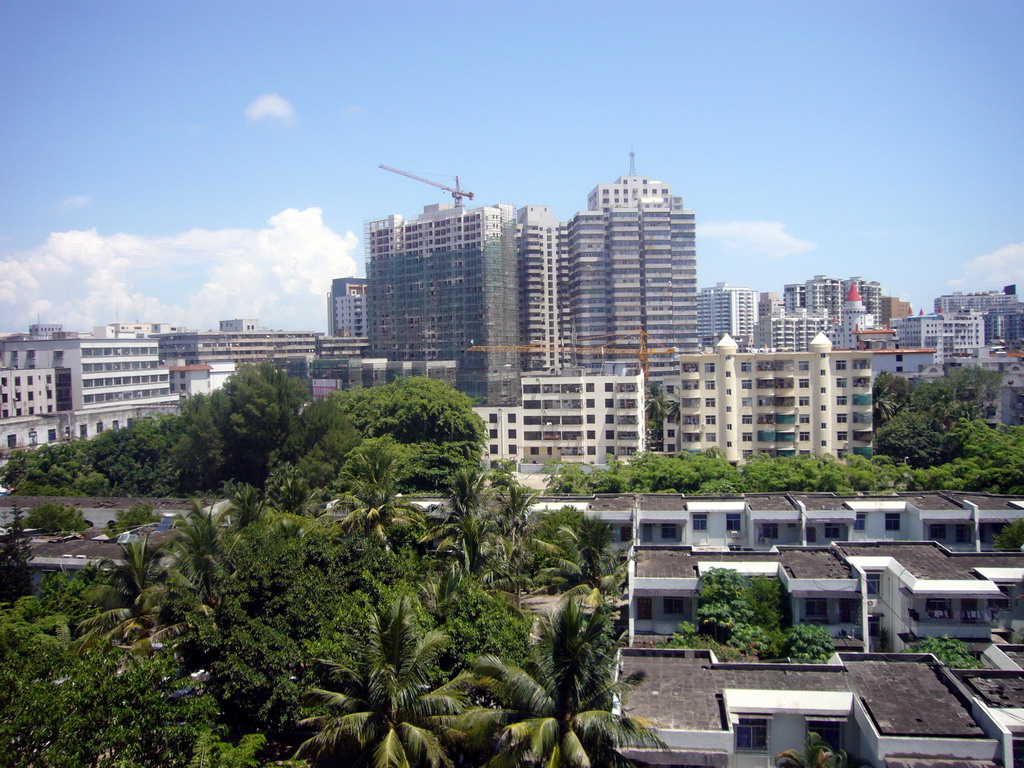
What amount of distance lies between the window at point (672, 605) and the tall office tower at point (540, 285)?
73.7m

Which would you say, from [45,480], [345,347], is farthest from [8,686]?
[345,347]

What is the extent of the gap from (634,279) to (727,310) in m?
82.9

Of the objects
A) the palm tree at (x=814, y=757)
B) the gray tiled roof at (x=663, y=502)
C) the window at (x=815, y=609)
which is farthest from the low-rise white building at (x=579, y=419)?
the palm tree at (x=814, y=757)

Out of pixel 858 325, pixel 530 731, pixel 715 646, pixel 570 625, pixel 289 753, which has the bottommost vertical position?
pixel 289 753

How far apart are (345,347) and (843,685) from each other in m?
86.3

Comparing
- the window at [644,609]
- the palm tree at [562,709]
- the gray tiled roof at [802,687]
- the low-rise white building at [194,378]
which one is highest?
the low-rise white building at [194,378]

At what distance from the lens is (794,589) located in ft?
59.3

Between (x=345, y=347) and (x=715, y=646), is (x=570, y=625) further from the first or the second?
Result: (x=345, y=347)

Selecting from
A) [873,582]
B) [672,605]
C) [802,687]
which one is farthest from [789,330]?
[802,687]

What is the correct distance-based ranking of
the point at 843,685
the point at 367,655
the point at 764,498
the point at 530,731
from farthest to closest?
the point at 764,498
the point at 843,685
the point at 367,655
the point at 530,731

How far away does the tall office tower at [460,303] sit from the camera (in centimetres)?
7506

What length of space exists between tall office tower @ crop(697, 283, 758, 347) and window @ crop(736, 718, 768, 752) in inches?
5713

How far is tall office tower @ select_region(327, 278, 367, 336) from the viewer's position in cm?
13075

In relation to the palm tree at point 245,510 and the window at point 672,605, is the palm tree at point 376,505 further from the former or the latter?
the window at point 672,605
